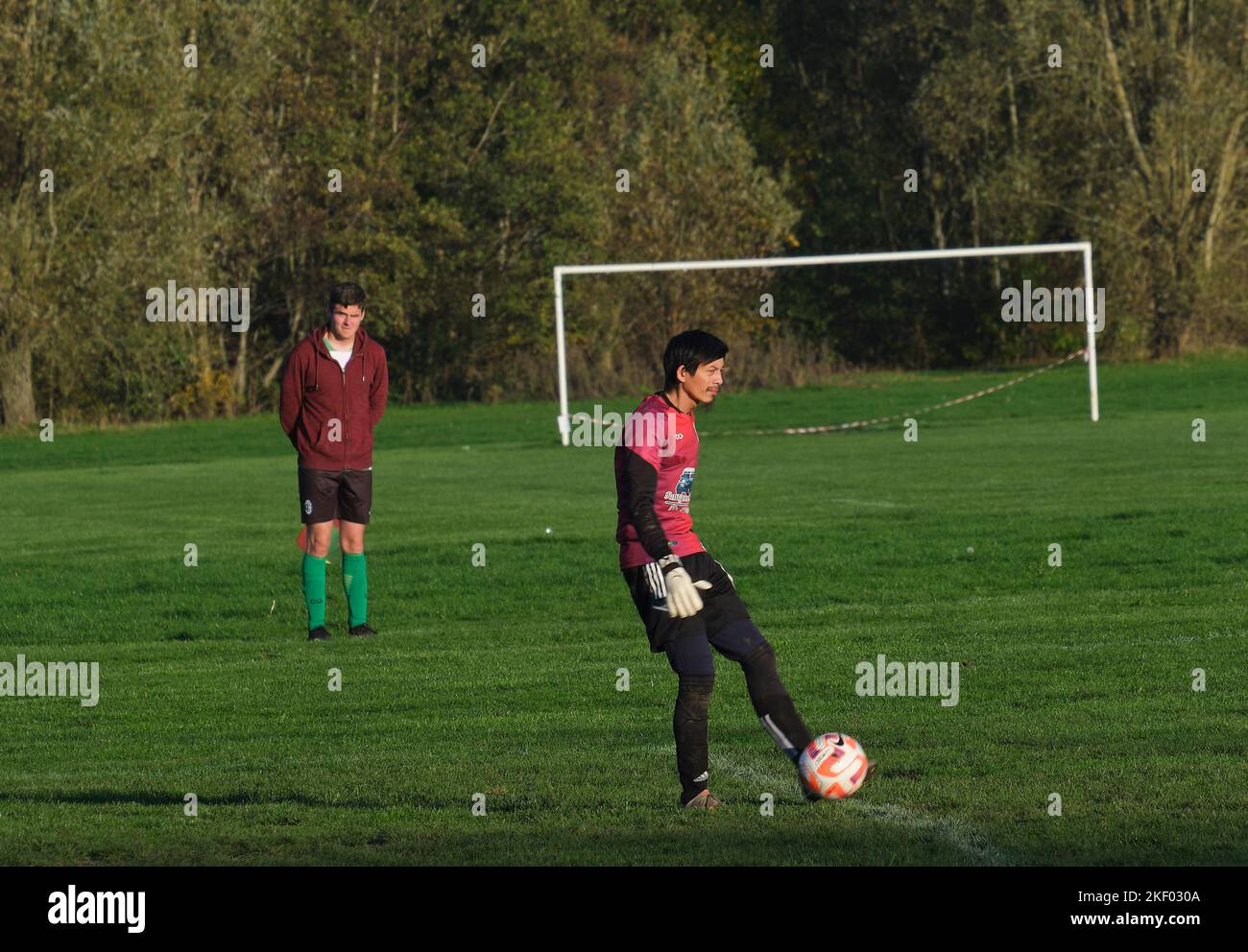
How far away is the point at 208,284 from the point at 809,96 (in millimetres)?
26922

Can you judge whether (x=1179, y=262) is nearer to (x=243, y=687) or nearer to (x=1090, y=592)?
(x=1090, y=592)

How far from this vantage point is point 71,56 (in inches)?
1635

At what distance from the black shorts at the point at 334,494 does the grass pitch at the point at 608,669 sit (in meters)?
0.93

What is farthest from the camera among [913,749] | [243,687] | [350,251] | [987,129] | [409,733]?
[987,129]

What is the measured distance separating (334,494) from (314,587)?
75 centimetres

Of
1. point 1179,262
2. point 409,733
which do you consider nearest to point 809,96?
point 1179,262

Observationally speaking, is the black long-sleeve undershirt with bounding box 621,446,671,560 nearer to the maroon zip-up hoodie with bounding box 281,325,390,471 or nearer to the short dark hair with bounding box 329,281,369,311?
the short dark hair with bounding box 329,281,369,311

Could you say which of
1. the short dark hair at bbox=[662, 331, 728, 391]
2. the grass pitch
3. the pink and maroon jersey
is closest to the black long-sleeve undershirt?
the pink and maroon jersey

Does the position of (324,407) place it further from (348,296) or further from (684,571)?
(684,571)

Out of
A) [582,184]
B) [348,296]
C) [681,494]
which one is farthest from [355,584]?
[582,184]

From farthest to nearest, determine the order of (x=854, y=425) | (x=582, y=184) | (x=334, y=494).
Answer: (x=582, y=184) < (x=854, y=425) < (x=334, y=494)

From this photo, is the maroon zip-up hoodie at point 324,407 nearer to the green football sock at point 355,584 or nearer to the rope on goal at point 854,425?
the green football sock at point 355,584

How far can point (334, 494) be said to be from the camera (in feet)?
45.1

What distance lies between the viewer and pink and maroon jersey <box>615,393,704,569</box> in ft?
25.7
